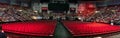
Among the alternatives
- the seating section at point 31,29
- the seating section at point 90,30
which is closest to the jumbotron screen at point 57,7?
the seating section at point 31,29

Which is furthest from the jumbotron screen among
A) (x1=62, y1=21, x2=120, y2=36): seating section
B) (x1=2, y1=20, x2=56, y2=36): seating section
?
(x1=62, y1=21, x2=120, y2=36): seating section

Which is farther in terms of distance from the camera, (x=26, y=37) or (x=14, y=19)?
(x=14, y=19)

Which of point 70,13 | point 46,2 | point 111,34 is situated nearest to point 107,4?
point 70,13

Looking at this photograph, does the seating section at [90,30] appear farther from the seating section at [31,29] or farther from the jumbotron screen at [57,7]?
the jumbotron screen at [57,7]

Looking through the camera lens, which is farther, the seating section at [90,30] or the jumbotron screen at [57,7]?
the jumbotron screen at [57,7]

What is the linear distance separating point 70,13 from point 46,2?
17.0ft

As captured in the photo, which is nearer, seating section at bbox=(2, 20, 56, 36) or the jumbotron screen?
seating section at bbox=(2, 20, 56, 36)

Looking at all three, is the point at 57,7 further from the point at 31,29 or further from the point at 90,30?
the point at 90,30

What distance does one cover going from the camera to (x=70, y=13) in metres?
43.2

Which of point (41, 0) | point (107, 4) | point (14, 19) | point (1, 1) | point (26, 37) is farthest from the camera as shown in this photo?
point (41, 0)

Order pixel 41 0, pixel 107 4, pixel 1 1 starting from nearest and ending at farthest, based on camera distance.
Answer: pixel 1 1, pixel 107 4, pixel 41 0

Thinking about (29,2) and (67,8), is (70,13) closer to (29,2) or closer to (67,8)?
(67,8)

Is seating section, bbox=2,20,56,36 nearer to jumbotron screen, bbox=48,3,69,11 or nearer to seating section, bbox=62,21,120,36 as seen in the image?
seating section, bbox=62,21,120,36

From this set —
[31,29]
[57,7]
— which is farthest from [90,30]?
[57,7]
